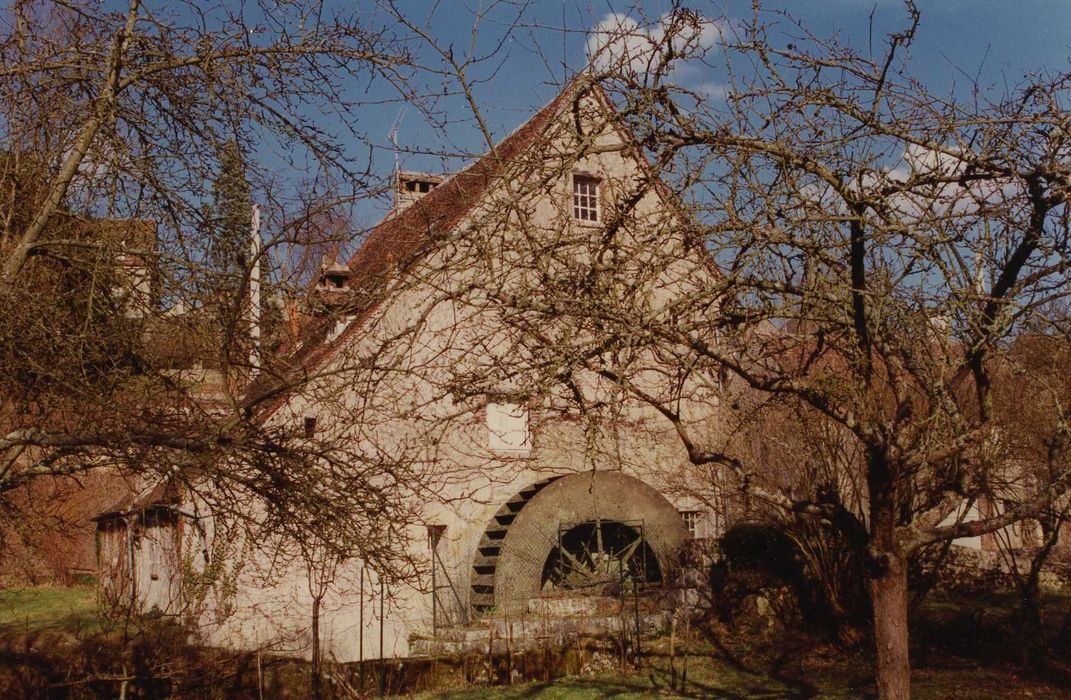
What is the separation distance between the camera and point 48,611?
55.9 feet

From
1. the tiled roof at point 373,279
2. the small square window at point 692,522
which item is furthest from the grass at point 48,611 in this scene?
the small square window at point 692,522

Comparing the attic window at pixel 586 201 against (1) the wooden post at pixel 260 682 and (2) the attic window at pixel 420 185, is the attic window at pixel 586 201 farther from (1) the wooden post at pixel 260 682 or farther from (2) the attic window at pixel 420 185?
(1) the wooden post at pixel 260 682

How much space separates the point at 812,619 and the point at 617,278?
858cm

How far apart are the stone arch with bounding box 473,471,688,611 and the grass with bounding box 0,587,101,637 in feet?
18.0

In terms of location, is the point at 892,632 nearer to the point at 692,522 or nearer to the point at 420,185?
the point at 692,522

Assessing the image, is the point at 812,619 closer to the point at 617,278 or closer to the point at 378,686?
the point at 378,686

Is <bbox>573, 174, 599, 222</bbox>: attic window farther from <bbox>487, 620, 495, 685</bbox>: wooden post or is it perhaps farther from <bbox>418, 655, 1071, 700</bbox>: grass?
<bbox>418, 655, 1071, 700</bbox>: grass

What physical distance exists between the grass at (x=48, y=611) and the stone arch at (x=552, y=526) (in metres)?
5.49

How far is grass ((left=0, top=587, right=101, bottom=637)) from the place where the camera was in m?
14.3

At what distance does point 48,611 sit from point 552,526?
846 centimetres

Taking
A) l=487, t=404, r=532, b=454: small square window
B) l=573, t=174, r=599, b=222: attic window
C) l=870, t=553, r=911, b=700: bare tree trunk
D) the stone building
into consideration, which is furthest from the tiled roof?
l=573, t=174, r=599, b=222: attic window

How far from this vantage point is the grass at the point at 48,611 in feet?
47.0

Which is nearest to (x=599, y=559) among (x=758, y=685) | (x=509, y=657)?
(x=509, y=657)

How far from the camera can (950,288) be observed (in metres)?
5.64
